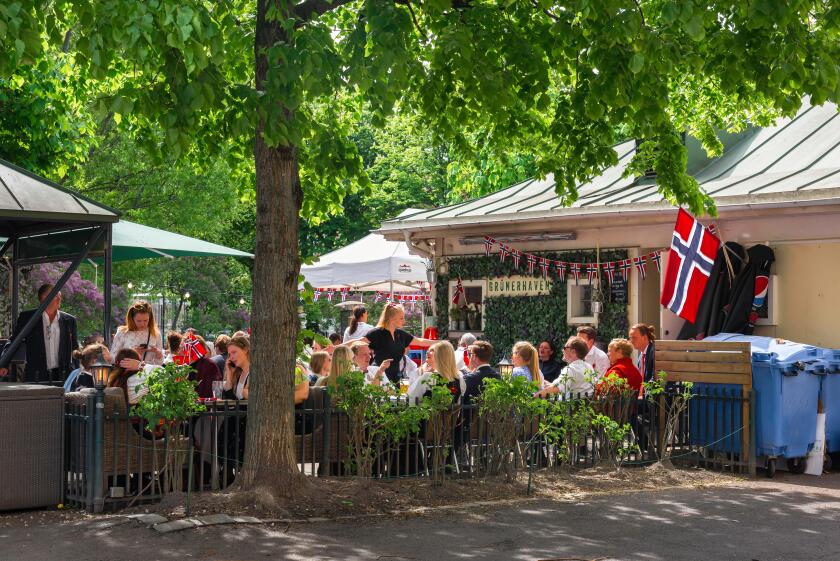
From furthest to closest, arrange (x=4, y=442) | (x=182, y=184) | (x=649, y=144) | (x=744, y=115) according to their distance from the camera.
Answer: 1. (x=182, y=184)
2. (x=744, y=115)
3. (x=649, y=144)
4. (x=4, y=442)

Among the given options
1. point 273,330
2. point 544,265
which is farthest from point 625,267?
point 273,330

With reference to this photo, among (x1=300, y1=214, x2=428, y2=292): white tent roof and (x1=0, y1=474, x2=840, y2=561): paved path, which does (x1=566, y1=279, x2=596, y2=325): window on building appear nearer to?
(x1=300, y1=214, x2=428, y2=292): white tent roof

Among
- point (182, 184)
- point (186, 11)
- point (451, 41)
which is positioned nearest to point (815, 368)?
point (451, 41)

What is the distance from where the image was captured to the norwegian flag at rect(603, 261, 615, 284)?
1625 centimetres

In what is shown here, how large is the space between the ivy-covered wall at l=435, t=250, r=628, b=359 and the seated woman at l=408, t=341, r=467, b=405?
621 cm

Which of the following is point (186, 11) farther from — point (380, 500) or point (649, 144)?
point (649, 144)

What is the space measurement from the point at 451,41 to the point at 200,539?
4433mm

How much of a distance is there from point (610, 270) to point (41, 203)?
8.83 meters

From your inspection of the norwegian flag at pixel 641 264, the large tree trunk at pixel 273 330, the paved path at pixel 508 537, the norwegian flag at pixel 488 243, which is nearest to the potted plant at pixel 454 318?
the norwegian flag at pixel 488 243

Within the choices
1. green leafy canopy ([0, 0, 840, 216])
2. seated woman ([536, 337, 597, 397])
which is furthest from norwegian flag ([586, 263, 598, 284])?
seated woman ([536, 337, 597, 397])

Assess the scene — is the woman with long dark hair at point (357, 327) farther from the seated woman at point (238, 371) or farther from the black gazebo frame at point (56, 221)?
the seated woman at point (238, 371)

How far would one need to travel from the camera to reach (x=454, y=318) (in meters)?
18.4

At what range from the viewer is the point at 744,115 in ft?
50.5

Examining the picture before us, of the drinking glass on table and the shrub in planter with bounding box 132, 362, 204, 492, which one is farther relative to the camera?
the drinking glass on table
